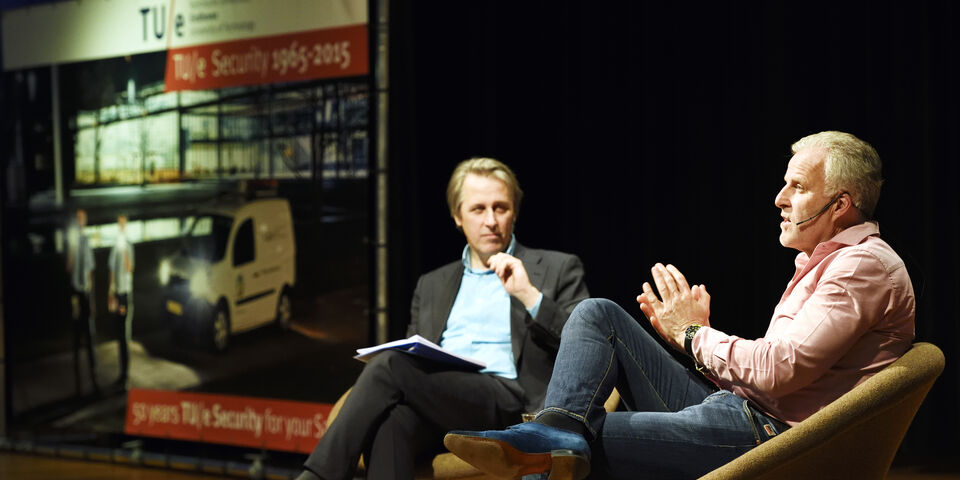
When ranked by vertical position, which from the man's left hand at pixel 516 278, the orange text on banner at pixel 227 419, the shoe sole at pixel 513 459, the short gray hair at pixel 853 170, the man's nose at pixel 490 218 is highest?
the short gray hair at pixel 853 170

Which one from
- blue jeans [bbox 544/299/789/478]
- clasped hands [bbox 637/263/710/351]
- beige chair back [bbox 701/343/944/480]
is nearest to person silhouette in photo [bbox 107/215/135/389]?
blue jeans [bbox 544/299/789/478]

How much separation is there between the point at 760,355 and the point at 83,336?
4.01 m

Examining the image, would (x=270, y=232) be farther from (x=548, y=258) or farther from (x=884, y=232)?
(x=884, y=232)

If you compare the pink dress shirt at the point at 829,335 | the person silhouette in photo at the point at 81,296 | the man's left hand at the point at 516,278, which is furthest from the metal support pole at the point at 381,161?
the pink dress shirt at the point at 829,335

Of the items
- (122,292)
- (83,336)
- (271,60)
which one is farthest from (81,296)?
(271,60)

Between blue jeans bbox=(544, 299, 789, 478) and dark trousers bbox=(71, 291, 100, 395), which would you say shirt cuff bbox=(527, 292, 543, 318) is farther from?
dark trousers bbox=(71, 291, 100, 395)

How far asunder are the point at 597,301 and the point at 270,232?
7.91 feet

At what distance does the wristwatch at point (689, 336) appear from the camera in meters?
2.06

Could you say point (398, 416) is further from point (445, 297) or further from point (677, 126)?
point (677, 126)

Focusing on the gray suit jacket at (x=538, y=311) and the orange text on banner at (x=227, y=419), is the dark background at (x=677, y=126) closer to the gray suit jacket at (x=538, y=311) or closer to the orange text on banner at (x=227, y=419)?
the orange text on banner at (x=227, y=419)

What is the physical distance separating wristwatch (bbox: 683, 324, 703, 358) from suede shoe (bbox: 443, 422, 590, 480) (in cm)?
33

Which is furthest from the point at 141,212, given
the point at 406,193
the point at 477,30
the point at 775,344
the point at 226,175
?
the point at 775,344

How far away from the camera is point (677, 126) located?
3670 mm

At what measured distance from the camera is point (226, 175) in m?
4.35
